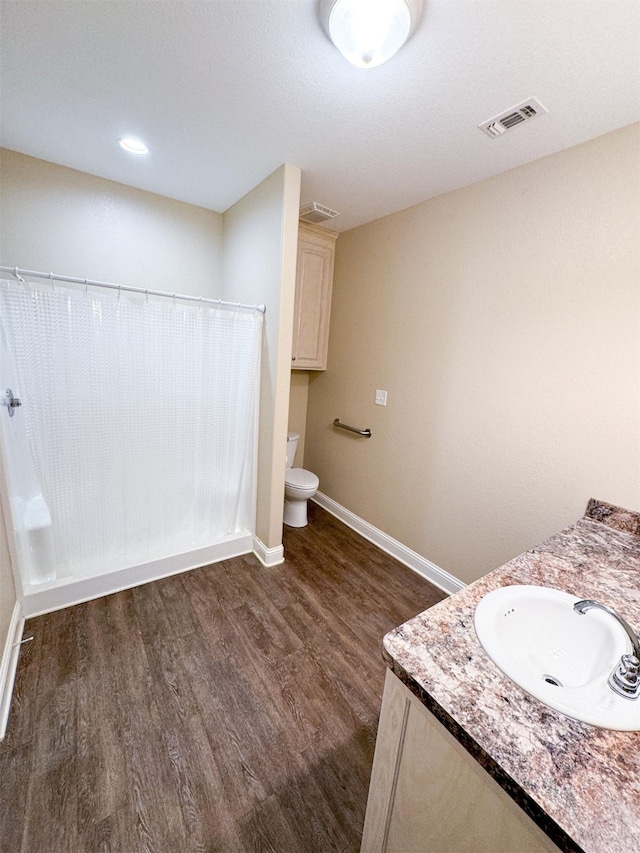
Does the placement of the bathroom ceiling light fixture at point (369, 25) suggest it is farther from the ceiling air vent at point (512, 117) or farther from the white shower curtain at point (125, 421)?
the white shower curtain at point (125, 421)

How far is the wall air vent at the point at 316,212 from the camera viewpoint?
2.37m

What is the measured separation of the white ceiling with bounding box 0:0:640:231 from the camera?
107 cm

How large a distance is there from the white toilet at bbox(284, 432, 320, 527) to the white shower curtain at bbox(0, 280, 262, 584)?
39cm

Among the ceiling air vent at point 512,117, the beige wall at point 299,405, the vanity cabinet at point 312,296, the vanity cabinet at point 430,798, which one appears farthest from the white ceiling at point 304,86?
the vanity cabinet at point 430,798

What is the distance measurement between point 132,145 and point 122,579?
2.40 meters

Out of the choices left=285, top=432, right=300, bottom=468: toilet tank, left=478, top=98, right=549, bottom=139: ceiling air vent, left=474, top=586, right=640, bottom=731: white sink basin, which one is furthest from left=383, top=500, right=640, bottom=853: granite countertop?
left=285, top=432, right=300, bottom=468: toilet tank

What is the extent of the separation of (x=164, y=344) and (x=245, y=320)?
20.1 inches

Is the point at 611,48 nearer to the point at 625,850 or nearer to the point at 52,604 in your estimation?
the point at 625,850

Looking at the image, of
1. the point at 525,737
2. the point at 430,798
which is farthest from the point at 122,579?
the point at 525,737

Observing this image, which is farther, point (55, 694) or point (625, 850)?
point (55, 694)

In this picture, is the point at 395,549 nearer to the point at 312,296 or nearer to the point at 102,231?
the point at 312,296

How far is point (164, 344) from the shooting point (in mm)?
1923

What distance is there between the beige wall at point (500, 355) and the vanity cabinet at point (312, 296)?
19 centimetres

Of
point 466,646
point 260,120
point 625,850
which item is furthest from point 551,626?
point 260,120
